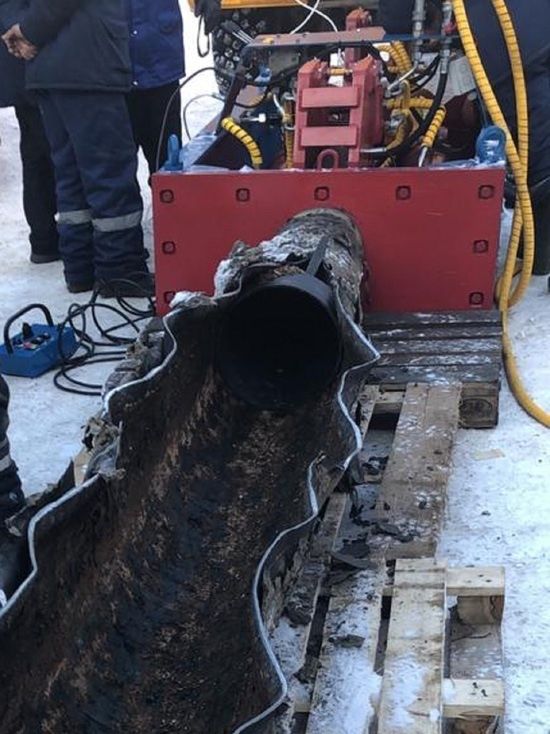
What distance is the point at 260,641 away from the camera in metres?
1.80

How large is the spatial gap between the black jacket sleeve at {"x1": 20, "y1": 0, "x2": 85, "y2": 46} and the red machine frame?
103cm

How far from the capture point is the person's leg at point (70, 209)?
4562 mm

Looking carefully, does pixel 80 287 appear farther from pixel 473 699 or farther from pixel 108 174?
pixel 473 699

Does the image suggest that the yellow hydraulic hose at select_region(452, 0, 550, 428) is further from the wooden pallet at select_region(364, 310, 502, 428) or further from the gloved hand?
the gloved hand

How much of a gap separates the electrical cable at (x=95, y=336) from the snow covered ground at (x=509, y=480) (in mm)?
68

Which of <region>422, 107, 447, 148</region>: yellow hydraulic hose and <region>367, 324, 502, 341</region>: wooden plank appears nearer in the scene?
<region>367, 324, 502, 341</region>: wooden plank

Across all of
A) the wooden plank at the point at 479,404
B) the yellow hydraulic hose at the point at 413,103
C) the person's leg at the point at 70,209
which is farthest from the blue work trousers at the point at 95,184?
the wooden plank at the point at 479,404

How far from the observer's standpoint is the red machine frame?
3592 mm

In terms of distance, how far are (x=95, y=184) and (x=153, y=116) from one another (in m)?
0.93

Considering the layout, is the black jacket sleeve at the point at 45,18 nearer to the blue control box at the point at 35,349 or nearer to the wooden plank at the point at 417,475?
→ the blue control box at the point at 35,349

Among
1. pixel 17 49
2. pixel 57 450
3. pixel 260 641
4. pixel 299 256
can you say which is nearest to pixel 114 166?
pixel 17 49

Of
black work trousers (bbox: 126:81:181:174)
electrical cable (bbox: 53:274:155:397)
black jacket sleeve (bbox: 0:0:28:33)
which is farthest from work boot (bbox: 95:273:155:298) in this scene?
black jacket sleeve (bbox: 0:0:28:33)

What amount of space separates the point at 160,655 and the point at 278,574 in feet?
1.28

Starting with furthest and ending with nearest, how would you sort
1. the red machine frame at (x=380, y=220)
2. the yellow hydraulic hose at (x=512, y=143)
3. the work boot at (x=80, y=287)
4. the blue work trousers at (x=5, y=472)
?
the work boot at (x=80, y=287)
the yellow hydraulic hose at (x=512, y=143)
the red machine frame at (x=380, y=220)
the blue work trousers at (x=5, y=472)
